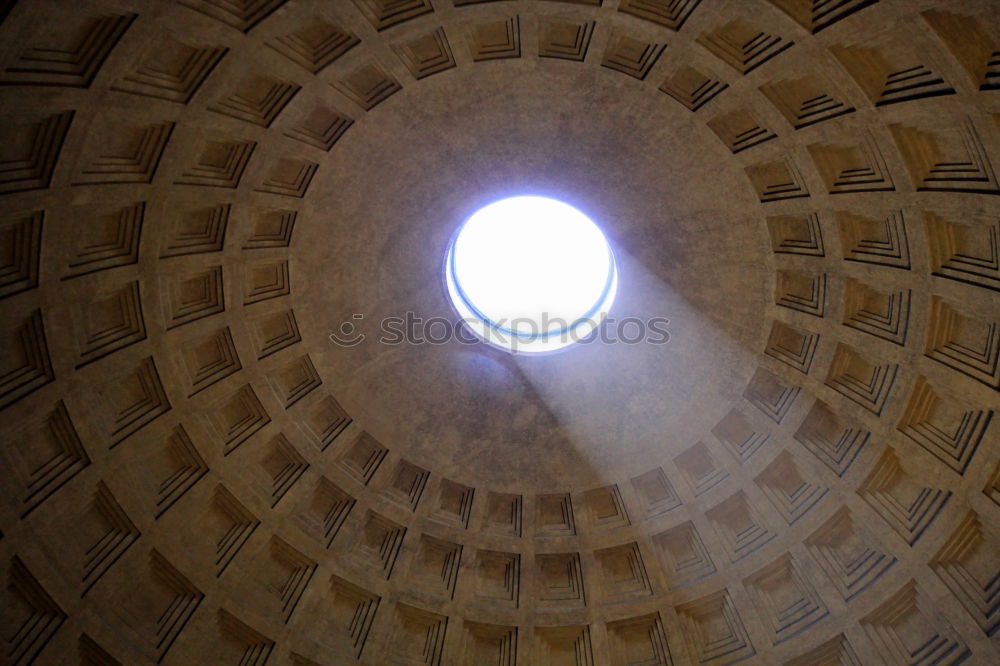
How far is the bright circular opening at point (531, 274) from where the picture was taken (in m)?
23.7

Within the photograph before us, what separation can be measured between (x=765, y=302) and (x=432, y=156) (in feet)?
31.5

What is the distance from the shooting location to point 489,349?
23.5 meters

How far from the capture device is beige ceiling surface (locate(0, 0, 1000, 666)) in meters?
16.3

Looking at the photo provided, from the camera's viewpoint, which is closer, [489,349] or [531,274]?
[489,349]

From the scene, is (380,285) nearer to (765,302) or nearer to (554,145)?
A: (554,145)

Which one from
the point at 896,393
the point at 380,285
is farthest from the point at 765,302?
the point at 380,285

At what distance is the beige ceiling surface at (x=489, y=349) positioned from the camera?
16.3m

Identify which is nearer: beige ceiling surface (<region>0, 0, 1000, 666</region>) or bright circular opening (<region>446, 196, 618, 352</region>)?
beige ceiling surface (<region>0, 0, 1000, 666</region>)

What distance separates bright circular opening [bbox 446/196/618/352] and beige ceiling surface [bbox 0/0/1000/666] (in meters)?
0.99

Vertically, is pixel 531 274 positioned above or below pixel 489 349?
above

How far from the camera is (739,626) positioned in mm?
21812

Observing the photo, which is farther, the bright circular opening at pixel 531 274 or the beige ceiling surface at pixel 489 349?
the bright circular opening at pixel 531 274

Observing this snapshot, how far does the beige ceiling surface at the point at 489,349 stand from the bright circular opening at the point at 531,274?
986 millimetres

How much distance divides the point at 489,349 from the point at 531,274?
480cm
